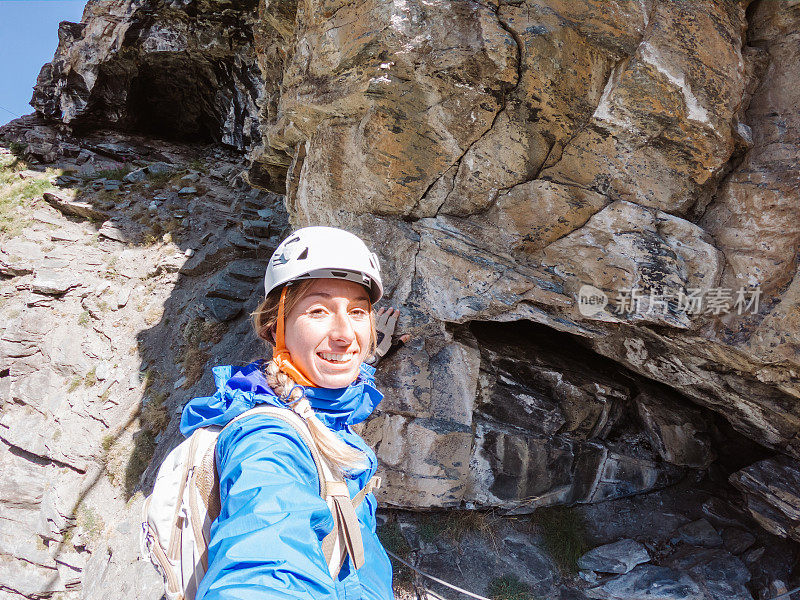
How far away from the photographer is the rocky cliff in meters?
3.97

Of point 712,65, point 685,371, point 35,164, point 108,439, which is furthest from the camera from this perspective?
point 35,164

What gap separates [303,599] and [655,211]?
4.34m

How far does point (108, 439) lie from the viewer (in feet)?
25.9

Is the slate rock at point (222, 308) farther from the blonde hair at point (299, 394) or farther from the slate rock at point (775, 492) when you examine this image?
the slate rock at point (775, 492)

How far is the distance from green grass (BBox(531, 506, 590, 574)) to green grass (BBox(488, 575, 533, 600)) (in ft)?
1.89

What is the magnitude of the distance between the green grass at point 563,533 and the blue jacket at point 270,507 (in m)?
4.37

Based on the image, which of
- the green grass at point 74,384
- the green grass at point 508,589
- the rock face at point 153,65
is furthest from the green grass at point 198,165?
the green grass at point 508,589

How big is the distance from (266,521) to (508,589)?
4.88 meters

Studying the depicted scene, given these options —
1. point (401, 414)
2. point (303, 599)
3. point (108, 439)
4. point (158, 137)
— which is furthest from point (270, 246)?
point (158, 137)

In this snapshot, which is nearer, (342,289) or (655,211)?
(342,289)

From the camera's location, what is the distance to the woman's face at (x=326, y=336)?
1832mm

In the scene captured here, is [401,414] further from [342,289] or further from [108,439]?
[108,439]

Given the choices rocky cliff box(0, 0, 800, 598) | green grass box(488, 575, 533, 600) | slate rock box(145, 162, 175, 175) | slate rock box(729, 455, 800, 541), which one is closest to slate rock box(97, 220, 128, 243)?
slate rock box(145, 162, 175, 175)

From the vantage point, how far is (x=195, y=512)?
1.43 m
